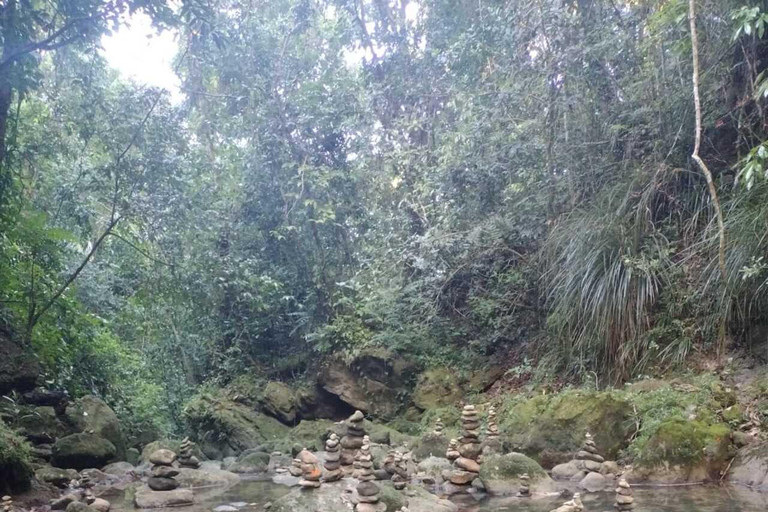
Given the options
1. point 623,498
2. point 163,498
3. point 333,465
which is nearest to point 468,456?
point 333,465

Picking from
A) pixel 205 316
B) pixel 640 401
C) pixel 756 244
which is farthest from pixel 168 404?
pixel 756 244

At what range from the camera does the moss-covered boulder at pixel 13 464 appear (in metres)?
4.95

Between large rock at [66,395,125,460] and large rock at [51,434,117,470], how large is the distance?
0.80ft

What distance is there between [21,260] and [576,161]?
7.05 m

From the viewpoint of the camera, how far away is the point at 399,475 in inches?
193

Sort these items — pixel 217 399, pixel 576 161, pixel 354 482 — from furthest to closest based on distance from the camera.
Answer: pixel 217 399
pixel 576 161
pixel 354 482

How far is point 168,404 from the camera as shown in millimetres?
11820

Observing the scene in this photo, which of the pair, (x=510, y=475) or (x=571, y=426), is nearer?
(x=510, y=475)

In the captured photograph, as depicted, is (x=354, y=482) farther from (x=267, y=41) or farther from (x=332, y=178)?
(x=267, y=41)

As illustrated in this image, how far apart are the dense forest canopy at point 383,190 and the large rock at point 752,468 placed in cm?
151

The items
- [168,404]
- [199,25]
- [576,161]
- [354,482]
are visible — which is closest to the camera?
[354,482]

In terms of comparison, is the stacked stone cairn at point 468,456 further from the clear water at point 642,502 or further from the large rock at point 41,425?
the large rock at point 41,425

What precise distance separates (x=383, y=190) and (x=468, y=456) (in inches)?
303

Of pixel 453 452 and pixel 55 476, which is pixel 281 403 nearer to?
pixel 55 476
